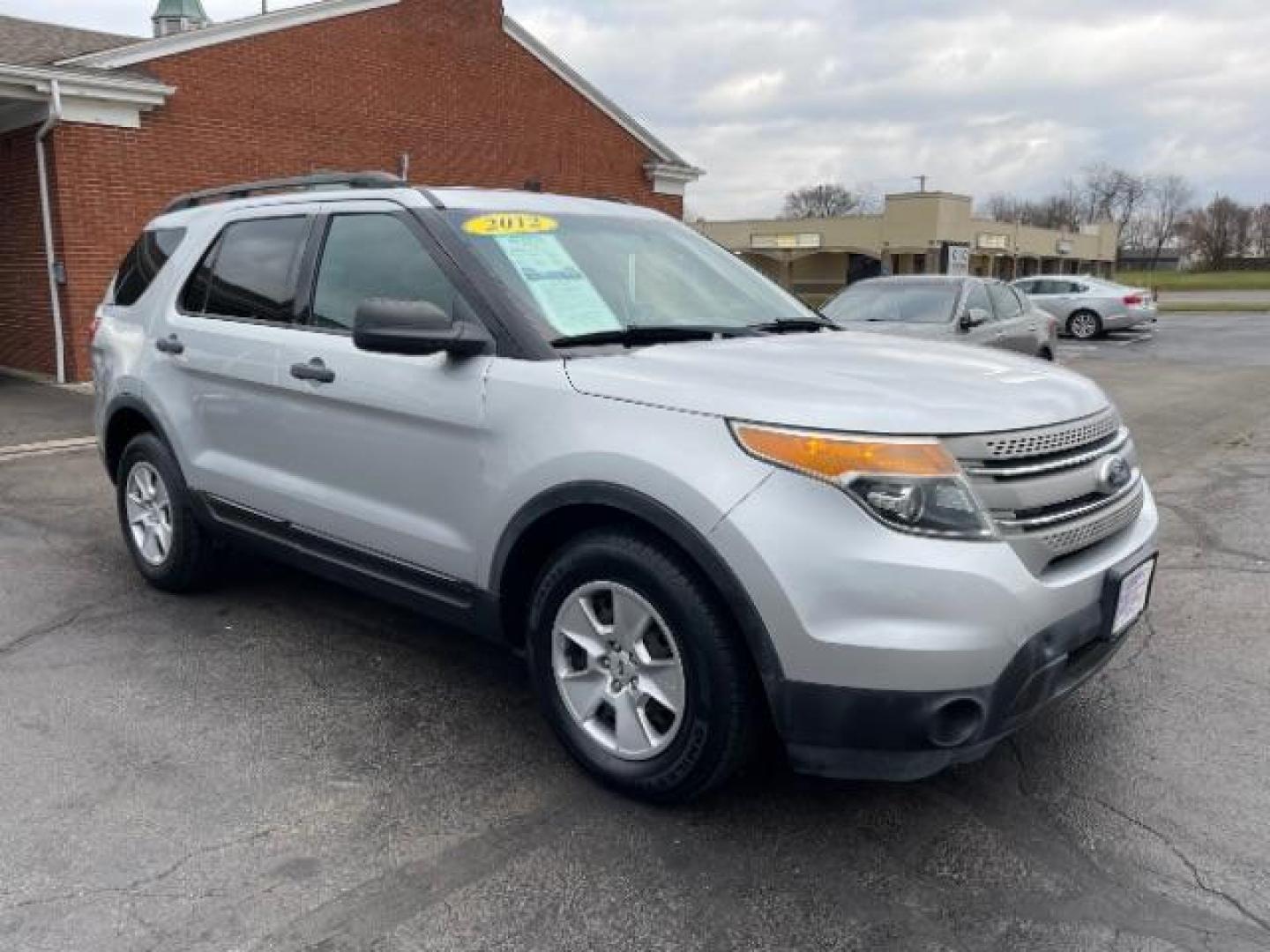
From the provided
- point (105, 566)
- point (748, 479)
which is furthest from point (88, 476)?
point (748, 479)

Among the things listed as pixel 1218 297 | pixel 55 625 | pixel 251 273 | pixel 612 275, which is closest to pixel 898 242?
pixel 1218 297

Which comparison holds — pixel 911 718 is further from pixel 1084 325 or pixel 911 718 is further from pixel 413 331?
pixel 1084 325

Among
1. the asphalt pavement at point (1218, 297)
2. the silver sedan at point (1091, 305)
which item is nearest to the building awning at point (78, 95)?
the silver sedan at point (1091, 305)

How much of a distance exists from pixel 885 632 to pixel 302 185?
3.23 metres

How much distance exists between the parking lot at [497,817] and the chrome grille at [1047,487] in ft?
2.84

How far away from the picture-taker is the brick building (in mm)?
12078

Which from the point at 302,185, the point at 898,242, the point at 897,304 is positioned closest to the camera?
the point at 302,185

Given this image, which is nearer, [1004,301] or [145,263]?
[145,263]

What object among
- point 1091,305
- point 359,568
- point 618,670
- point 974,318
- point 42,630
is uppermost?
point 974,318

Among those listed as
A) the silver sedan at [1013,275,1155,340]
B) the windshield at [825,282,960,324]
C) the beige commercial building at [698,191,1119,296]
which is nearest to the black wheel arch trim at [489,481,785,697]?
the windshield at [825,282,960,324]

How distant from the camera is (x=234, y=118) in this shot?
44.1 feet

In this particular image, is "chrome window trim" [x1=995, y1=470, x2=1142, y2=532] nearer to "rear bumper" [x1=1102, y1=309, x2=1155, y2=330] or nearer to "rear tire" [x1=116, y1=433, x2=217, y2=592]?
"rear tire" [x1=116, y1=433, x2=217, y2=592]

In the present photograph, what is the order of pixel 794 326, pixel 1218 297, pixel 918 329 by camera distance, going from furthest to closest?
pixel 1218 297
pixel 918 329
pixel 794 326

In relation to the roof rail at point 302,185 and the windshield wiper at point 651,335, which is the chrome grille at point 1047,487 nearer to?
the windshield wiper at point 651,335
